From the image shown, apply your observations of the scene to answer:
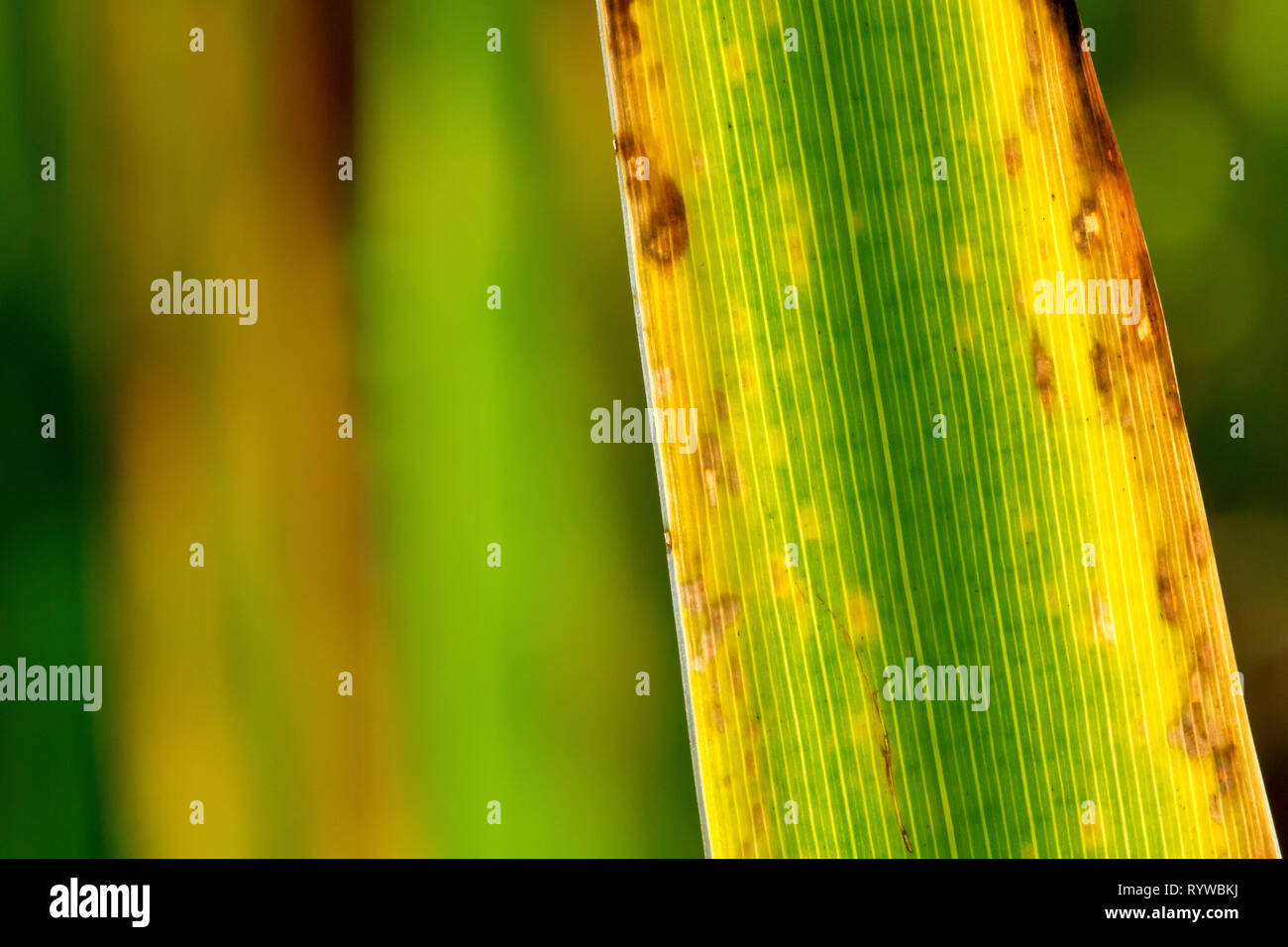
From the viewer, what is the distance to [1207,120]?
0.78 meters

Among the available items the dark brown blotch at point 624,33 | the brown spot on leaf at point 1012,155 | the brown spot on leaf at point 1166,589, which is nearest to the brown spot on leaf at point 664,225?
the dark brown blotch at point 624,33

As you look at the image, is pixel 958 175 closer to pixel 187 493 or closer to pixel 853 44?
pixel 853 44

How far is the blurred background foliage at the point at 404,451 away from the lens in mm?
781

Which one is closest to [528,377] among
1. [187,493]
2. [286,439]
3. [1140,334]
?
[286,439]

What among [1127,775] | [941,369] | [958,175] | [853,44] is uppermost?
[853,44]

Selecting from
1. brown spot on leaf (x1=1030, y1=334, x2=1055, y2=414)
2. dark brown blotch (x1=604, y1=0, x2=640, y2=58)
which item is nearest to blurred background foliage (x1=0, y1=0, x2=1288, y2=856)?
dark brown blotch (x1=604, y1=0, x2=640, y2=58)

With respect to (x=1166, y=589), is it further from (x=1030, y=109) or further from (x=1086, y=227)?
(x=1030, y=109)

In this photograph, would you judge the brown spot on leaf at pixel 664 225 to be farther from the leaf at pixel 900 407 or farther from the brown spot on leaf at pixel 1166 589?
the brown spot on leaf at pixel 1166 589

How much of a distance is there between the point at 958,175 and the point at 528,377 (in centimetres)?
43

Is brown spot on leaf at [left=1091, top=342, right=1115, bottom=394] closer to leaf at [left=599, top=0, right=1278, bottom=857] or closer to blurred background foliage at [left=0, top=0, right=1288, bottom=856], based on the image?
leaf at [left=599, top=0, right=1278, bottom=857]

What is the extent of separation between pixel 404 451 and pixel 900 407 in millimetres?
488

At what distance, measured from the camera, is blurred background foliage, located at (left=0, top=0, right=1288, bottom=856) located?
781 millimetres

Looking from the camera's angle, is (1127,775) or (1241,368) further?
(1241,368)

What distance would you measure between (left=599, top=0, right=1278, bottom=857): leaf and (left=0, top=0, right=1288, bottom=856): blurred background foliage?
0.59 feet
